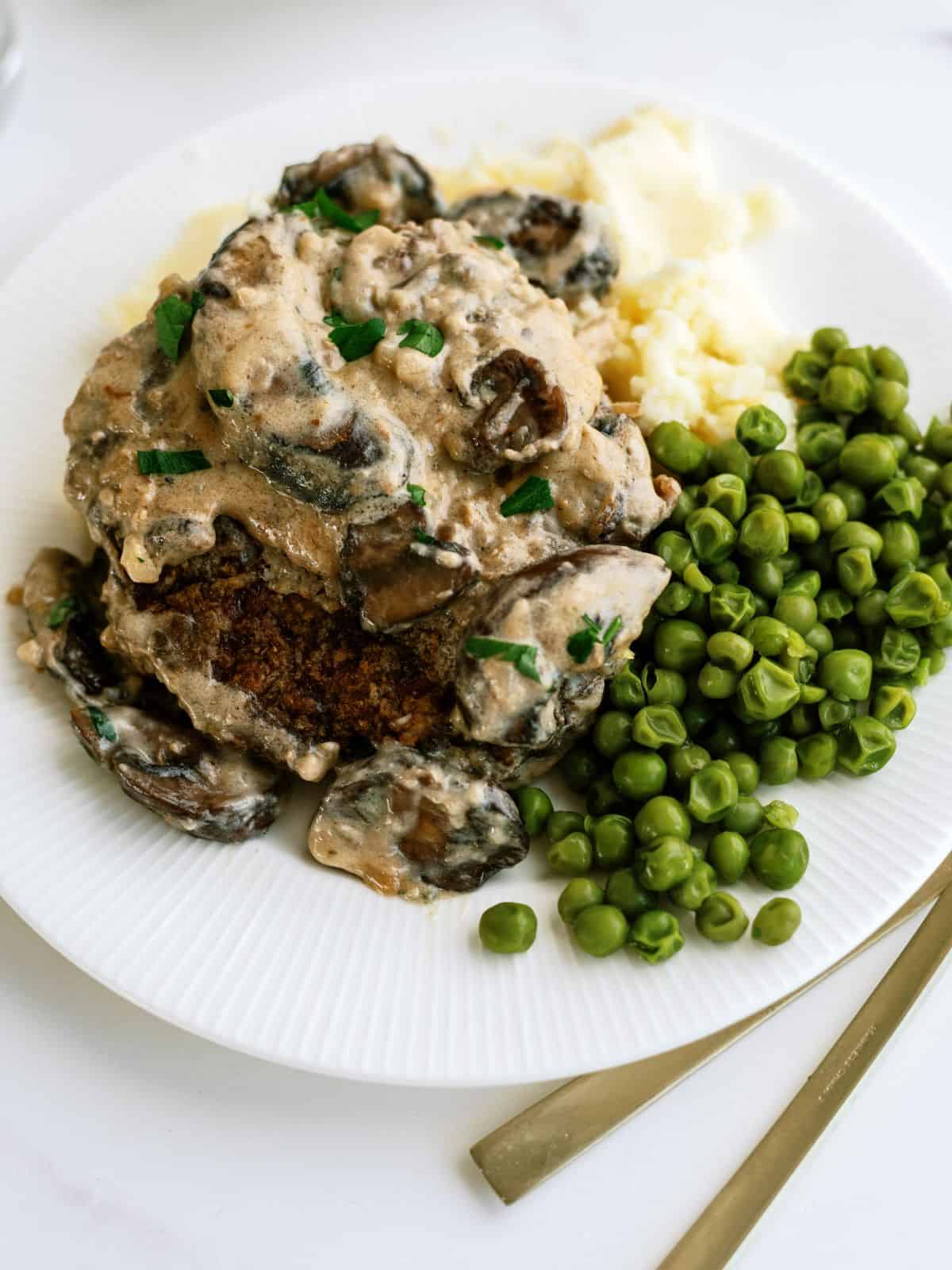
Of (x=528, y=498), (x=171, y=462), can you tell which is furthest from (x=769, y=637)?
(x=171, y=462)

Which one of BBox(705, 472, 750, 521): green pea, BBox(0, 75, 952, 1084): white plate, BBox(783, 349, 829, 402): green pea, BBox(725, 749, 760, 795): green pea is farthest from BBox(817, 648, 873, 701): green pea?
BBox(783, 349, 829, 402): green pea

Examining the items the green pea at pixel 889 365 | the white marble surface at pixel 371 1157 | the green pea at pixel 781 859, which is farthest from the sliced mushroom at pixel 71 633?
the green pea at pixel 889 365

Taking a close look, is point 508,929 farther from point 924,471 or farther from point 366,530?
point 924,471

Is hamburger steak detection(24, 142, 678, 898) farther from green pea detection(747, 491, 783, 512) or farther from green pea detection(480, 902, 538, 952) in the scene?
green pea detection(747, 491, 783, 512)

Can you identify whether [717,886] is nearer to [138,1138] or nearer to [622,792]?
[622,792]

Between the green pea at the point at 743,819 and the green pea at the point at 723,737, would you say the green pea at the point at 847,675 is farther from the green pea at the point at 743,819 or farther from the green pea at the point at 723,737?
the green pea at the point at 743,819

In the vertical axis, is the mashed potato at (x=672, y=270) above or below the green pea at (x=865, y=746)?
above

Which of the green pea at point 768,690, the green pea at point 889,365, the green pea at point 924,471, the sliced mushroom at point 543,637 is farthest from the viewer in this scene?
the green pea at point 889,365
